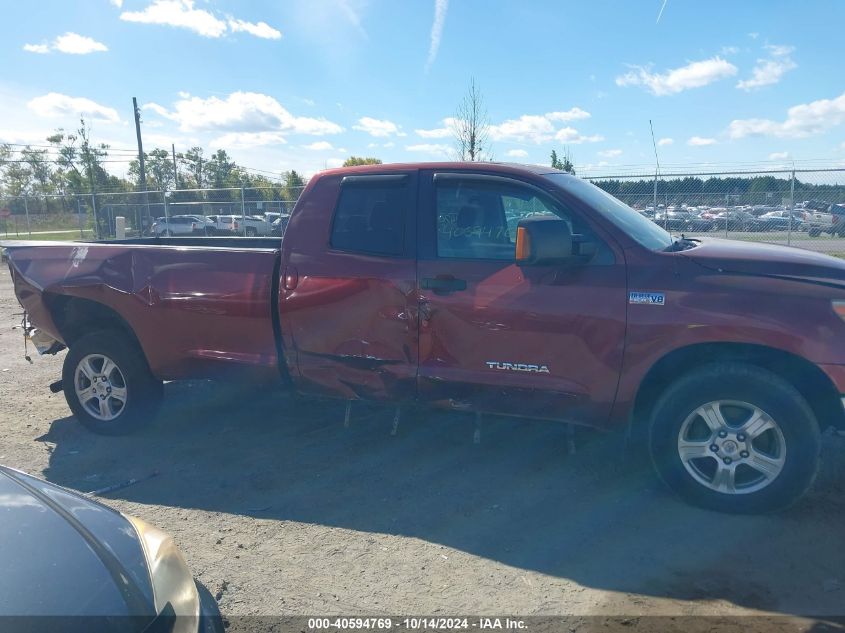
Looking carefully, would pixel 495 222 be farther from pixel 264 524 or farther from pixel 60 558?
pixel 60 558

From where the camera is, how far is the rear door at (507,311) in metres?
3.86

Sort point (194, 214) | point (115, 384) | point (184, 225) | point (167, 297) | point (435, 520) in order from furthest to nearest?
1. point (184, 225)
2. point (194, 214)
3. point (115, 384)
4. point (167, 297)
5. point (435, 520)

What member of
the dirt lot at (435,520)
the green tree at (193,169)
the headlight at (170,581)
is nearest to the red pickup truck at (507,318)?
the dirt lot at (435,520)

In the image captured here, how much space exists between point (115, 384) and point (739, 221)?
12.4 meters

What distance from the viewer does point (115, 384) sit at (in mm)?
5277

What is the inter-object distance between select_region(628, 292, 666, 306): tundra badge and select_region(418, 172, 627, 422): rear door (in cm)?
6

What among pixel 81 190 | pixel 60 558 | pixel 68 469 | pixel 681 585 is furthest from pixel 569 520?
pixel 81 190

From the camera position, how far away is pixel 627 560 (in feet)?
11.0

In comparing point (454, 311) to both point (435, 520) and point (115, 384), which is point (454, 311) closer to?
point (435, 520)

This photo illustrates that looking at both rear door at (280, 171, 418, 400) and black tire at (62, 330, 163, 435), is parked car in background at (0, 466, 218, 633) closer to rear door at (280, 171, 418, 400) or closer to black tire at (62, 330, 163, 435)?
rear door at (280, 171, 418, 400)

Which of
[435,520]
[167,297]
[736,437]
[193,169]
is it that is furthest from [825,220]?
[193,169]

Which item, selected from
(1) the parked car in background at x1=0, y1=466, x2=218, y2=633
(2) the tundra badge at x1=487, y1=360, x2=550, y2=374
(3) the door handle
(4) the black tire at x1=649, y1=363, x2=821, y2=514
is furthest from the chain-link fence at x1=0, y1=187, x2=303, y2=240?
(1) the parked car in background at x1=0, y1=466, x2=218, y2=633

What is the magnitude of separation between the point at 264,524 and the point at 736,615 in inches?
97.4

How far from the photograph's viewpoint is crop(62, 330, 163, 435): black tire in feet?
17.0
